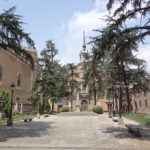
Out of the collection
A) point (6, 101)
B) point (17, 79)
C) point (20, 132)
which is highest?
point (17, 79)

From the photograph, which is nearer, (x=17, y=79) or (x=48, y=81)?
(x=17, y=79)

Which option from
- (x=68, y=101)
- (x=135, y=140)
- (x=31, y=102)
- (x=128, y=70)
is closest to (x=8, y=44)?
(x=135, y=140)

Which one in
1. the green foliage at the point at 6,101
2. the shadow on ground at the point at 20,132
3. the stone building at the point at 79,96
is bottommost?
the shadow on ground at the point at 20,132

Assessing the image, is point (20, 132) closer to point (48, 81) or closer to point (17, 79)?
point (17, 79)

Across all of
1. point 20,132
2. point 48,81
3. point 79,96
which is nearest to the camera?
point 20,132

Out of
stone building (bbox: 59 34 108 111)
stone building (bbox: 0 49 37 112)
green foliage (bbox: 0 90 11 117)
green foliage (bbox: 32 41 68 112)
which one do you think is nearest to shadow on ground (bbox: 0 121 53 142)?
green foliage (bbox: 0 90 11 117)

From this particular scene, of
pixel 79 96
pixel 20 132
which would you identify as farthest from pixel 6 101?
pixel 79 96

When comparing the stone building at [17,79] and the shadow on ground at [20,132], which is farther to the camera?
the stone building at [17,79]

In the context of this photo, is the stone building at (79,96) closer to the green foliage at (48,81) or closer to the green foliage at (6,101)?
the green foliage at (48,81)

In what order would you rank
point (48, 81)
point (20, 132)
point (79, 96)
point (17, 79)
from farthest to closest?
point (79, 96) < point (48, 81) < point (17, 79) < point (20, 132)

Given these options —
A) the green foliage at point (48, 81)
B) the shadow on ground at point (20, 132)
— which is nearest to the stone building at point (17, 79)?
the green foliage at point (48, 81)

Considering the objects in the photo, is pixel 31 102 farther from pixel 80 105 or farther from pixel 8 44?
pixel 8 44

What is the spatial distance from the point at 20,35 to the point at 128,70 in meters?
43.1

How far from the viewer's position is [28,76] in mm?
69750
